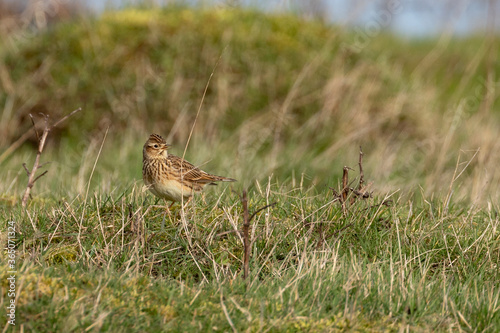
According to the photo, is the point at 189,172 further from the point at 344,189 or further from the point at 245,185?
the point at 344,189

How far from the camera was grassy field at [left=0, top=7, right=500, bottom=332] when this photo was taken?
135 inches

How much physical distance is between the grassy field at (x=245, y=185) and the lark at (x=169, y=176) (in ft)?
0.42

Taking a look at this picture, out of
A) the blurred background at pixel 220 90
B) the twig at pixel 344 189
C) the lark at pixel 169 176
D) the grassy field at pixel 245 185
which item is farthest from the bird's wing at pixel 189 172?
the blurred background at pixel 220 90

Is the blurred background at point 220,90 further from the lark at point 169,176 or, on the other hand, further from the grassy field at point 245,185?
the lark at point 169,176

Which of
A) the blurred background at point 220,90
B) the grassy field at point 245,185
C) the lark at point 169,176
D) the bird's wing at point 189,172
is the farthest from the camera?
the blurred background at point 220,90

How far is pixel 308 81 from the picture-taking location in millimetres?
9828

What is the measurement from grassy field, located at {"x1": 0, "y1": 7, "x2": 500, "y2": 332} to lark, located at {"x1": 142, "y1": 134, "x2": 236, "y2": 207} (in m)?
0.13

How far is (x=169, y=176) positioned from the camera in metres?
5.05

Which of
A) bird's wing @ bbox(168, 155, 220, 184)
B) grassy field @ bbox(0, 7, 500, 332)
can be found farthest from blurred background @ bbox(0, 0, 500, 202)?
bird's wing @ bbox(168, 155, 220, 184)

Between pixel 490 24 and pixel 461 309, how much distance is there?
642cm

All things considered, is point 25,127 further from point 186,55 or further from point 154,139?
point 154,139

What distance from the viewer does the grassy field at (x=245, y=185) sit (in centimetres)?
343

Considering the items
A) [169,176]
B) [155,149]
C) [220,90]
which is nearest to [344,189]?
[169,176]

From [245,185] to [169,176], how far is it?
43.9 inches
